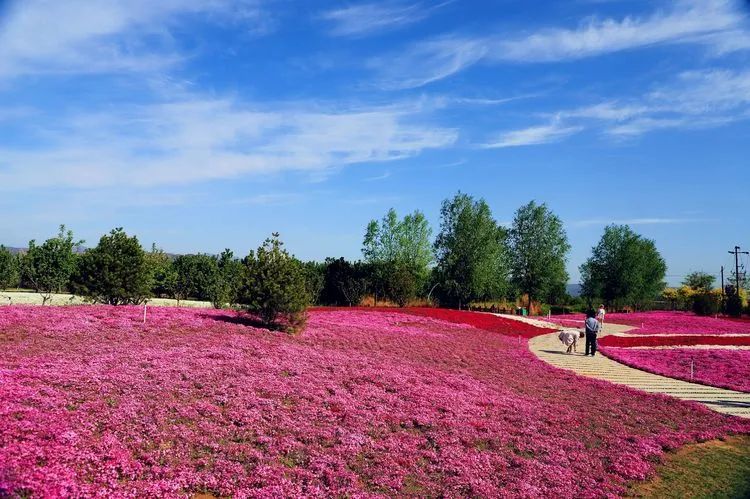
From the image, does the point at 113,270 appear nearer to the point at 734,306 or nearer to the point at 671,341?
the point at 671,341

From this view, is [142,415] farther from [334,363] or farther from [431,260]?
[431,260]

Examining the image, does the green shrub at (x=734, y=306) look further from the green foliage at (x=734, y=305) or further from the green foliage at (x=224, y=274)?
the green foliage at (x=224, y=274)

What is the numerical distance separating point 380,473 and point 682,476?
6118 millimetres

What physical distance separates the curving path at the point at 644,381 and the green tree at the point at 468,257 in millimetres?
32818

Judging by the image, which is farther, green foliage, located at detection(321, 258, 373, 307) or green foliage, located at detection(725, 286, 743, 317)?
green foliage, located at detection(725, 286, 743, 317)

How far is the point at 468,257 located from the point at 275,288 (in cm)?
4475

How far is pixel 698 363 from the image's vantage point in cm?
2508

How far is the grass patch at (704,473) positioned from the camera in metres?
9.19

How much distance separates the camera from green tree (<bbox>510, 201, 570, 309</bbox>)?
6969 centimetres

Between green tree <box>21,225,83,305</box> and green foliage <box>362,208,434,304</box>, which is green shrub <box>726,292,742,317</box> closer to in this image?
green foliage <box>362,208,434,304</box>

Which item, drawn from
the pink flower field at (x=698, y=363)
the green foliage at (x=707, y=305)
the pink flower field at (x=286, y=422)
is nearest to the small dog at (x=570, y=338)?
the pink flower field at (x=698, y=363)

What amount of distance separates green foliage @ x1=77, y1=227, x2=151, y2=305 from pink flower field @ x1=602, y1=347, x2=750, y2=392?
25.9 metres

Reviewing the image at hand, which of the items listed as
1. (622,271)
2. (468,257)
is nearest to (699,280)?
(622,271)

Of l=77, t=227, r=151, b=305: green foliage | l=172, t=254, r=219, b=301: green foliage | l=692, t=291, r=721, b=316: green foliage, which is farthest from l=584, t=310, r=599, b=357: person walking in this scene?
l=692, t=291, r=721, b=316: green foliage
